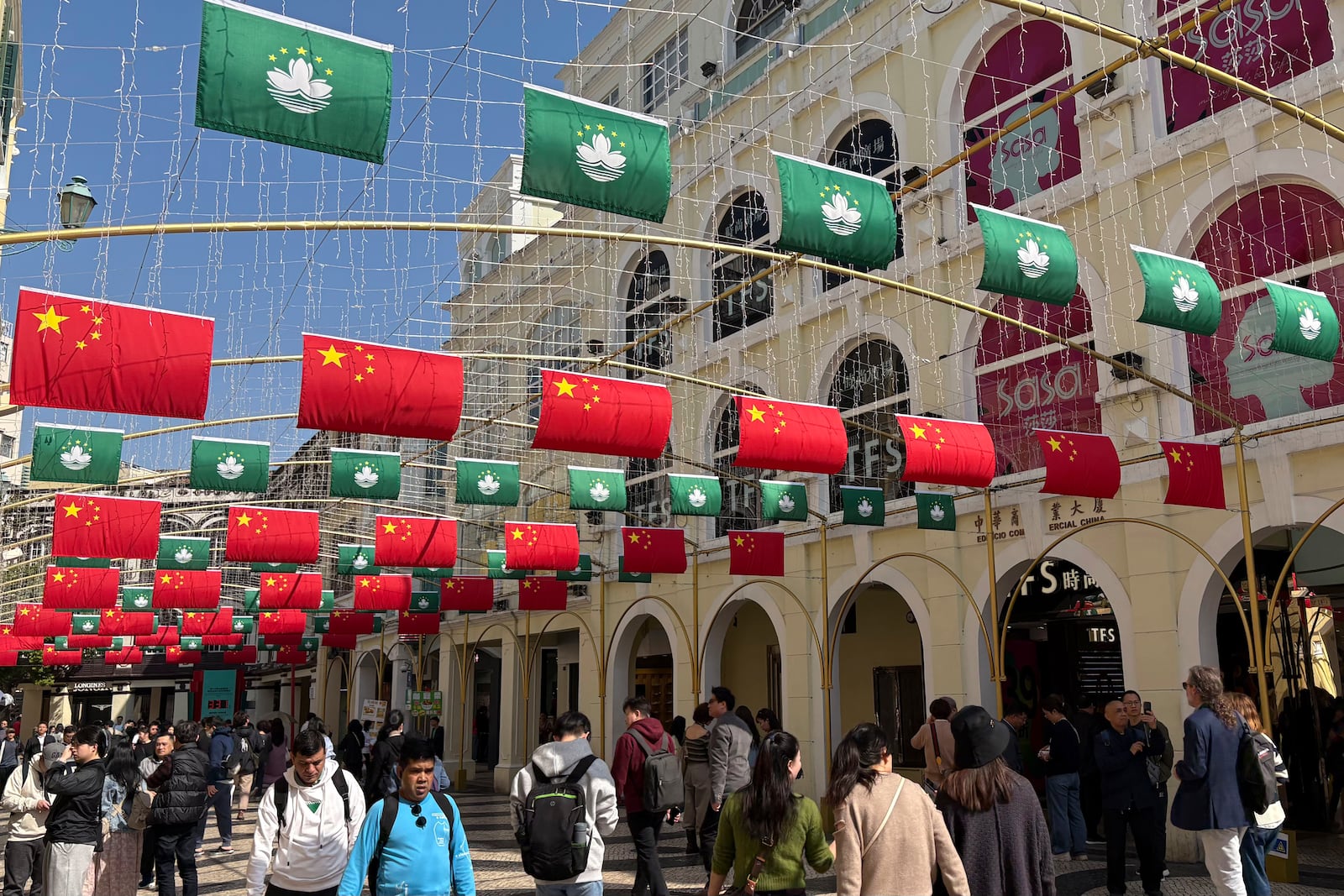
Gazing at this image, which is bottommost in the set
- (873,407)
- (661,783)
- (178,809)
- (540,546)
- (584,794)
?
(178,809)

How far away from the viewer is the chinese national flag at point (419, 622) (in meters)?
23.1

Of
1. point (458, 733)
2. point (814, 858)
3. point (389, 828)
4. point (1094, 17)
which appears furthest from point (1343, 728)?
point (458, 733)

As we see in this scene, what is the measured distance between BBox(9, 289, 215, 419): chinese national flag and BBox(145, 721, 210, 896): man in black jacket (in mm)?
2676

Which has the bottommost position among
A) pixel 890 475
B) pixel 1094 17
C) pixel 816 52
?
pixel 890 475

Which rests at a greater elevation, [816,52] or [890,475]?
[816,52]

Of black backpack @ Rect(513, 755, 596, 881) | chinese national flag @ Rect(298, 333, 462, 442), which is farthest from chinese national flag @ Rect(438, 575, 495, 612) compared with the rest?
black backpack @ Rect(513, 755, 596, 881)

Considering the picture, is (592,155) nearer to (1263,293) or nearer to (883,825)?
(883,825)

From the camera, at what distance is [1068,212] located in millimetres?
14086

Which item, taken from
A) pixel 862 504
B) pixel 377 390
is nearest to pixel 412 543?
pixel 862 504

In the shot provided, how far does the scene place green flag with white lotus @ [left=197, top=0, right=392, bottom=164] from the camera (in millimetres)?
5762

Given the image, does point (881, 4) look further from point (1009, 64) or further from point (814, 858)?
point (814, 858)

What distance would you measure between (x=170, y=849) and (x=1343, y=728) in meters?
11.4

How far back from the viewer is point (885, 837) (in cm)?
411

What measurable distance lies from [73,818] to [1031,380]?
1162cm
